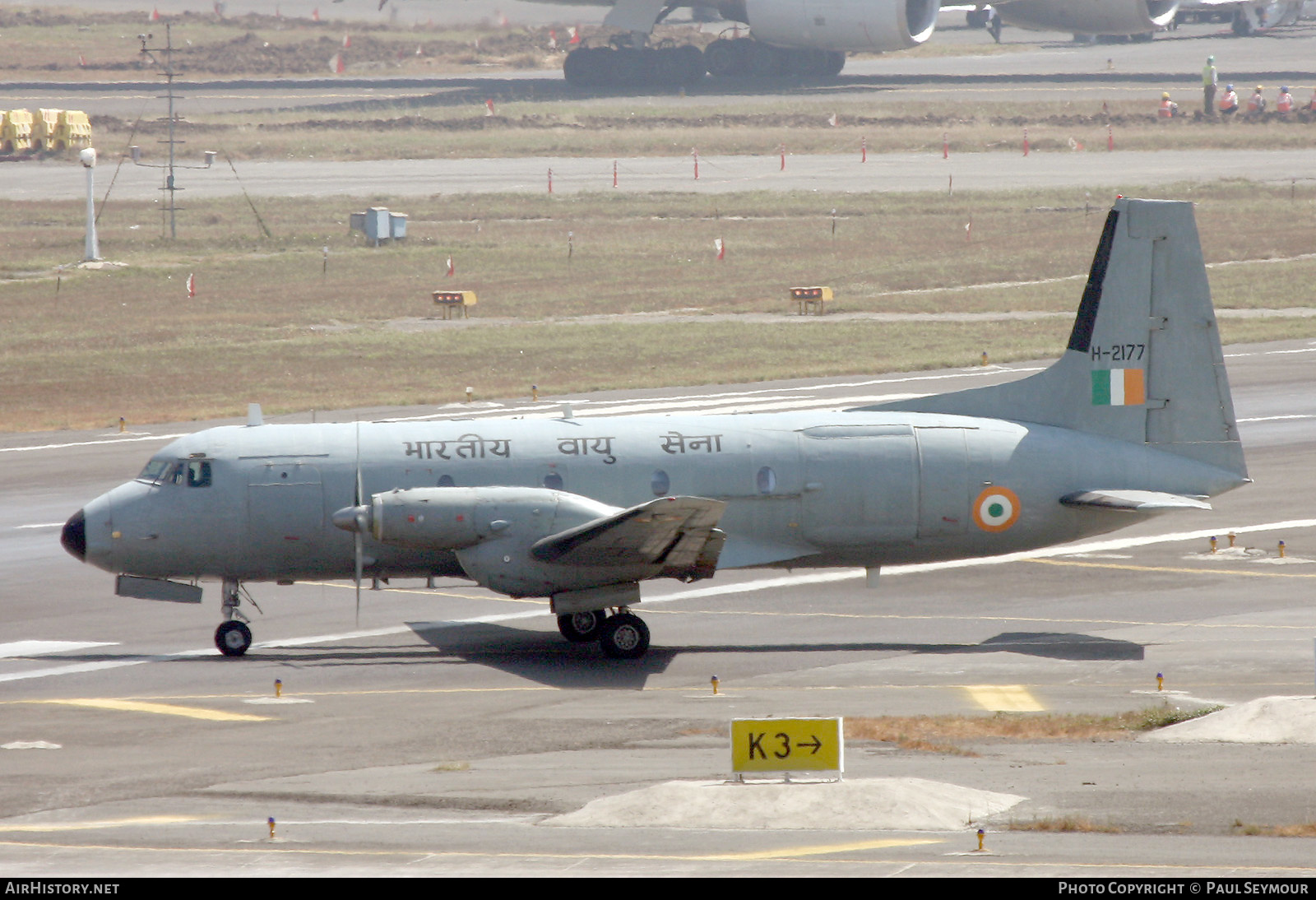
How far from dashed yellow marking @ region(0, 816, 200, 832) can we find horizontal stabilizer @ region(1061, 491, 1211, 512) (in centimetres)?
1492

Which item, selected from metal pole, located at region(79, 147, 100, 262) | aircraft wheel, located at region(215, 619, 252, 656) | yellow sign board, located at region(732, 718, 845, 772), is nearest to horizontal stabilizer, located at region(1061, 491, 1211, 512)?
yellow sign board, located at region(732, 718, 845, 772)

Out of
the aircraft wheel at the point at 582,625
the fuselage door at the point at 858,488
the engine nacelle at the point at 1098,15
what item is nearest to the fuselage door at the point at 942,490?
Answer: the fuselage door at the point at 858,488

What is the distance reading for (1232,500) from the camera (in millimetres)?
35531

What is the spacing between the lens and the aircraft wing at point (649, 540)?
896 inches

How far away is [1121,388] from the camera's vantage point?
88.5ft

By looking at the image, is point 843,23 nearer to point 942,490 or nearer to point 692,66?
point 692,66

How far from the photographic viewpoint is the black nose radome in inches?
992

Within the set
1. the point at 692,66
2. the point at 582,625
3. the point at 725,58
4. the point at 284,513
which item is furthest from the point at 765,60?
the point at 284,513

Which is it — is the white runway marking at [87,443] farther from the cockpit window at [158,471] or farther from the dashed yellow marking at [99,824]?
the dashed yellow marking at [99,824]

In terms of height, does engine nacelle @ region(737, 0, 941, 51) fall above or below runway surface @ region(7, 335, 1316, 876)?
above

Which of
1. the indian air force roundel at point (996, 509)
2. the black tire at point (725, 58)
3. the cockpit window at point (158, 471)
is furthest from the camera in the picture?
the black tire at point (725, 58)

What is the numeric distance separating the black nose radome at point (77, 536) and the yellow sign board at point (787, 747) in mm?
13128

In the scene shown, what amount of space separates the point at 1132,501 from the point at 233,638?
Result: 14213mm

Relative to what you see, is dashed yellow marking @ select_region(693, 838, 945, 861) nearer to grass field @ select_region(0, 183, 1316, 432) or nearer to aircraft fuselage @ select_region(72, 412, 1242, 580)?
aircraft fuselage @ select_region(72, 412, 1242, 580)
